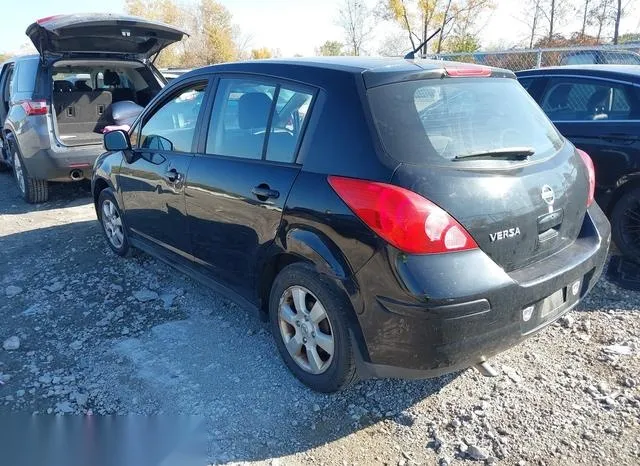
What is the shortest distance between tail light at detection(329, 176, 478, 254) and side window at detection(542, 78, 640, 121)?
3119mm

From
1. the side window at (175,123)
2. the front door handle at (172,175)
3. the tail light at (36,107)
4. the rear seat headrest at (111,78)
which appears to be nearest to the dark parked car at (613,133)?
the side window at (175,123)

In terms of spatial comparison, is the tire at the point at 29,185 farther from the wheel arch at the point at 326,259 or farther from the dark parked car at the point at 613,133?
the dark parked car at the point at 613,133

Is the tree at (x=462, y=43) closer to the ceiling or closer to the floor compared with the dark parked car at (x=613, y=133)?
closer to the ceiling

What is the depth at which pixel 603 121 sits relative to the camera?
4.57m

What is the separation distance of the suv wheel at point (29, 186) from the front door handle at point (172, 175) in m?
3.96

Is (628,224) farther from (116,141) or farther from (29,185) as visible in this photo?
(29,185)

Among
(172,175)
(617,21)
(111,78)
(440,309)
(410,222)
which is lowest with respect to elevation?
(440,309)

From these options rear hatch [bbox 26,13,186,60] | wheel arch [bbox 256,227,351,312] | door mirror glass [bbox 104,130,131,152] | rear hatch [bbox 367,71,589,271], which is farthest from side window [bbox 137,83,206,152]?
rear hatch [bbox 26,13,186,60]

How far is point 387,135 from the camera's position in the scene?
96.2 inches

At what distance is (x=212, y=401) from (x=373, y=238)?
1.32 m

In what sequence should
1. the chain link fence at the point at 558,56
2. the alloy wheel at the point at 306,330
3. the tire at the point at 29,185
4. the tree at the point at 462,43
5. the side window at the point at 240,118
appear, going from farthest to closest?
the tree at the point at 462,43 → the chain link fence at the point at 558,56 → the tire at the point at 29,185 → the side window at the point at 240,118 → the alloy wheel at the point at 306,330

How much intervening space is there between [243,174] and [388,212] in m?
1.10

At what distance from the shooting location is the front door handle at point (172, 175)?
143 inches

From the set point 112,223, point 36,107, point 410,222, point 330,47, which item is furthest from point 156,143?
point 330,47
